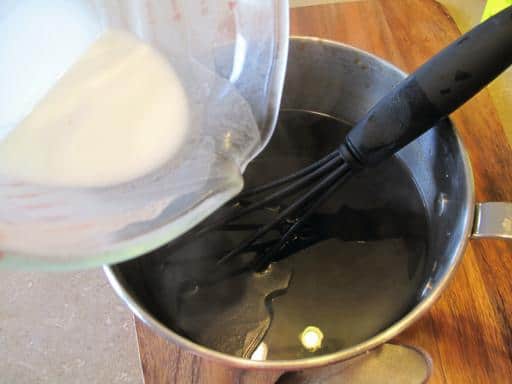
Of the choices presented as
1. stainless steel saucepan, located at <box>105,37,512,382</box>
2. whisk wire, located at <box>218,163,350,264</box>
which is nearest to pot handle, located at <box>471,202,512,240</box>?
stainless steel saucepan, located at <box>105,37,512,382</box>

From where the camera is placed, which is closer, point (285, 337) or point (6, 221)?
point (6, 221)

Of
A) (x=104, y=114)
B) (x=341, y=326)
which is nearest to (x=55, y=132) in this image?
(x=104, y=114)

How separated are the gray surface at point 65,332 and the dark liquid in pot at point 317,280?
204 mm

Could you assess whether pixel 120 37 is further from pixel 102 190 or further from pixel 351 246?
pixel 351 246

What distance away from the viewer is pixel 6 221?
0.26 m

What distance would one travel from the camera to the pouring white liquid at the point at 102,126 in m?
0.32

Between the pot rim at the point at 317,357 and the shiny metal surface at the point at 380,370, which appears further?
the shiny metal surface at the point at 380,370

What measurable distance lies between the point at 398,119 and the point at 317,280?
0.16 metres

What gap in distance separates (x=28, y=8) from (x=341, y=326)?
1.19ft

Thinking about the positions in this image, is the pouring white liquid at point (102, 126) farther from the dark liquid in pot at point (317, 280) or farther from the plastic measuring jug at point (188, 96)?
the dark liquid in pot at point (317, 280)

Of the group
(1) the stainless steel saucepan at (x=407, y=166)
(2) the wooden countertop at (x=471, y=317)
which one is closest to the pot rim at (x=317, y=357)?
(1) the stainless steel saucepan at (x=407, y=166)

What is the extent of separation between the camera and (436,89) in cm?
34

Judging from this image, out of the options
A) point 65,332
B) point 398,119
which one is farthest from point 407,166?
point 65,332

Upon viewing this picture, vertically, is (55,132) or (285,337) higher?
(55,132)
